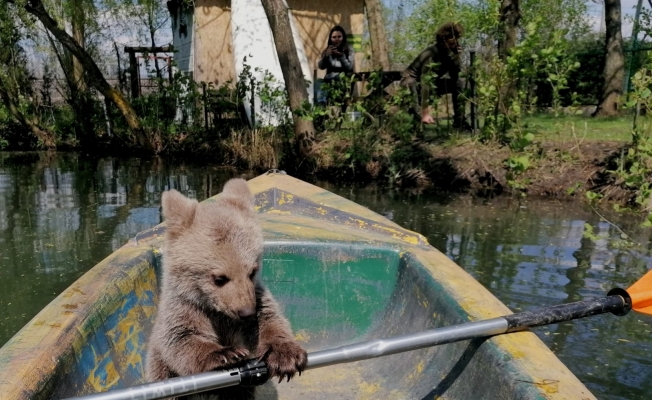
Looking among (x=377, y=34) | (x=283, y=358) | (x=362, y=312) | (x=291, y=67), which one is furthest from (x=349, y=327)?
(x=377, y=34)

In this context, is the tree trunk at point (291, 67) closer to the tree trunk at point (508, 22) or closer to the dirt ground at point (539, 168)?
the dirt ground at point (539, 168)

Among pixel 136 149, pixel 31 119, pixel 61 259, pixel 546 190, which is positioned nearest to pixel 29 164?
pixel 136 149

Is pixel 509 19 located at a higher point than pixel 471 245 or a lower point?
higher

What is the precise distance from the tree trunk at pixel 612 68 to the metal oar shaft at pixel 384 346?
13731 millimetres

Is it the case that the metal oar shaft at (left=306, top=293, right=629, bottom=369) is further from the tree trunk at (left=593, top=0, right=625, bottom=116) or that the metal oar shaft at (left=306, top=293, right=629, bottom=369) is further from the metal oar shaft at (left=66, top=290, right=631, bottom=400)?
the tree trunk at (left=593, top=0, right=625, bottom=116)

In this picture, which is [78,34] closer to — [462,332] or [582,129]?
[582,129]

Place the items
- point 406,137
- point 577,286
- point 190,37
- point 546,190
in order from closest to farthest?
point 577,286 → point 546,190 → point 406,137 → point 190,37

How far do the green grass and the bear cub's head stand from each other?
27.6 ft

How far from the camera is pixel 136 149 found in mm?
16688

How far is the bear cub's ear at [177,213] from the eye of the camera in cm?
246

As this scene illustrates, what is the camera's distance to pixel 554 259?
7023mm

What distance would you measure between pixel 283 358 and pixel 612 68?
15.2 m

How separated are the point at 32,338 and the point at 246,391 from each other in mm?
912

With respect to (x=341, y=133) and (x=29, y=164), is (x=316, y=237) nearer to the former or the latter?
(x=341, y=133)
